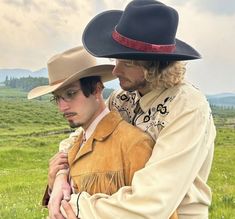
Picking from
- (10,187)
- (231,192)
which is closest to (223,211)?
(231,192)

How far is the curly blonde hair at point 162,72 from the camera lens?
156 inches

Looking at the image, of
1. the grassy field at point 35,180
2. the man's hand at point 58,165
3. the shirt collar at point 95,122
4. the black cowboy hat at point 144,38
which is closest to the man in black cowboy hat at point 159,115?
the black cowboy hat at point 144,38

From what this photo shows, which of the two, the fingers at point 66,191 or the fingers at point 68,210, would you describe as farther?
the fingers at point 66,191

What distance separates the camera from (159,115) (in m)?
3.95

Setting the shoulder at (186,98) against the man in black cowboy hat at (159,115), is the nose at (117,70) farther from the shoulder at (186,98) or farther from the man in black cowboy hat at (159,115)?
the shoulder at (186,98)

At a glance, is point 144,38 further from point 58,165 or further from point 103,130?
point 58,165

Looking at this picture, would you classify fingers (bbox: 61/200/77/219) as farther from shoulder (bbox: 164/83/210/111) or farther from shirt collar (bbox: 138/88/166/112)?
shoulder (bbox: 164/83/210/111)

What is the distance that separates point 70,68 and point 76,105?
1.22ft

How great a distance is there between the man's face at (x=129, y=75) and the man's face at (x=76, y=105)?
271 millimetres

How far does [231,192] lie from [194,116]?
935 cm

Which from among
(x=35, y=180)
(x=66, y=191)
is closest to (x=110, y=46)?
(x=66, y=191)

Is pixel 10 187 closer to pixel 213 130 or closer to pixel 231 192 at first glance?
pixel 231 192

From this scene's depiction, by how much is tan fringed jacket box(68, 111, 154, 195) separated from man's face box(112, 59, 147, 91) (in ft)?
0.87

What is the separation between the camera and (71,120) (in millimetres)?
4199
